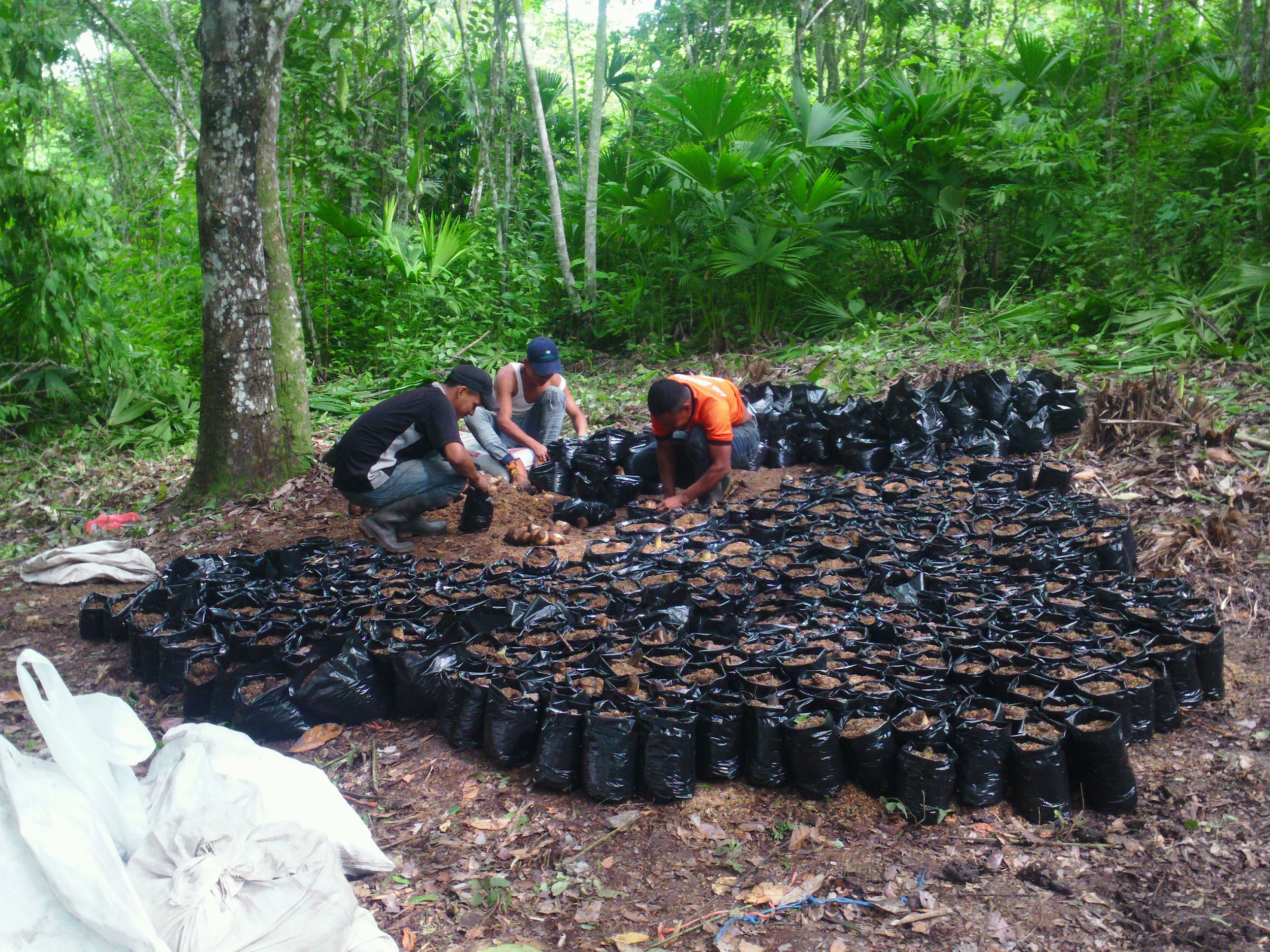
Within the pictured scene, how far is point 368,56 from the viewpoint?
31.1ft

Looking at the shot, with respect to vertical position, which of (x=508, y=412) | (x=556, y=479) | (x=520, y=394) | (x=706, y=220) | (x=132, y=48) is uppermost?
(x=132, y=48)

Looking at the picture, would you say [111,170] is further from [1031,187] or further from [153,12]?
[1031,187]

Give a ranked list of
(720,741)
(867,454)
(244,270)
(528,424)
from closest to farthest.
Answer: (720,741) < (244,270) < (867,454) < (528,424)

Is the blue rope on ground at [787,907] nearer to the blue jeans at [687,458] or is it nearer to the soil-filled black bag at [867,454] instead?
the blue jeans at [687,458]

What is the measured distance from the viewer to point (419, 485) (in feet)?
16.8

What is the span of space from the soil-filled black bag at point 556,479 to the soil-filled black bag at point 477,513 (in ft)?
2.12

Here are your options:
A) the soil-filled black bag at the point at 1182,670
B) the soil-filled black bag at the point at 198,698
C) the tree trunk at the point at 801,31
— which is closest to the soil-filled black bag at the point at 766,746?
the soil-filled black bag at the point at 1182,670

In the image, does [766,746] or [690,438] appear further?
[690,438]

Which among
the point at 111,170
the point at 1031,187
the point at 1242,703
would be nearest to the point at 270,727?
the point at 1242,703

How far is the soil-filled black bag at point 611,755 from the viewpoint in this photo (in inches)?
109

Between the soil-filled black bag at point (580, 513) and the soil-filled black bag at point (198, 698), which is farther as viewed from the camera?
the soil-filled black bag at point (580, 513)

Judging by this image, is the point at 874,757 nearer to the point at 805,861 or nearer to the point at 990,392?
the point at 805,861

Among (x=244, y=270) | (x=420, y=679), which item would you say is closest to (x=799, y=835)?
(x=420, y=679)

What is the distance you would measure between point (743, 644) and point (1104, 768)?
50.3 inches
